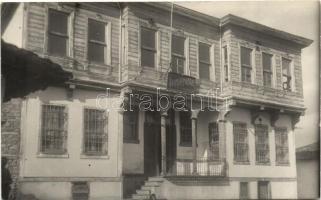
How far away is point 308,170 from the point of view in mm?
16609

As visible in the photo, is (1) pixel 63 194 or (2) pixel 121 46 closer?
(1) pixel 63 194

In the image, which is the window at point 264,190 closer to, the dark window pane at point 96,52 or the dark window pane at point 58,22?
the dark window pane at point 96,52

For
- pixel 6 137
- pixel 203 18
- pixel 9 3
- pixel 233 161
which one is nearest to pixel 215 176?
pixel 233 161

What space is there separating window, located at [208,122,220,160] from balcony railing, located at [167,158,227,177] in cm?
44

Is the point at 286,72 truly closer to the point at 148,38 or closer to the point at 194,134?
the point at 194,134

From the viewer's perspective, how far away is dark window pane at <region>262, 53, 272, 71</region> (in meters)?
18.7

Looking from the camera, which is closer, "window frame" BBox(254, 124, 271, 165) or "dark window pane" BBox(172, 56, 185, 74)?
"dark window pane" BBox(172, 56, 185, 74)

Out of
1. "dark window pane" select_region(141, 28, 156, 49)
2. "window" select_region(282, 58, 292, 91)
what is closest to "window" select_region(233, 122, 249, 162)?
"window" select_region(282, 58, 292, 91)

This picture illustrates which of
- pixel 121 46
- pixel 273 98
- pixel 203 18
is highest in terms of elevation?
pixel 203 18

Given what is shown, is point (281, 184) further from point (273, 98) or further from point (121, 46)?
point (121, 46)

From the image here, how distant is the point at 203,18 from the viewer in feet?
53.6

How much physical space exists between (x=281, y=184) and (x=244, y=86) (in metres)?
4.03

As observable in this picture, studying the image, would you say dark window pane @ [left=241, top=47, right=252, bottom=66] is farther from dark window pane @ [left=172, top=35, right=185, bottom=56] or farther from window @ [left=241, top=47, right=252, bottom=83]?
dark window pane @ [left=172, top=35, right=185, bottom=56]

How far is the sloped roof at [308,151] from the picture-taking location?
13.9 m
